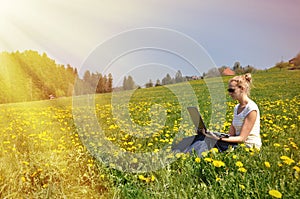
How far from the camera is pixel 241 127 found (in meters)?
4.81

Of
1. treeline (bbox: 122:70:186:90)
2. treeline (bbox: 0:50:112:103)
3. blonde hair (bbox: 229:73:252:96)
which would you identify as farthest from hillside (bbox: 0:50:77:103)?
blonde hair (bbox: 229:73:252:96)

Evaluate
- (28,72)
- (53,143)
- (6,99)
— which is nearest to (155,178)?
(53,143)

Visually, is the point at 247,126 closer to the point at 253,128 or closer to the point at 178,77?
the point at 253,128

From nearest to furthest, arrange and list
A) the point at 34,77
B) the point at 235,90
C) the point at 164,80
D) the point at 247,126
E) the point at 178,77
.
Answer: the point at 247,126, the point at 235,90, the point at 178,77, the point at 164,80, the point at 34,77

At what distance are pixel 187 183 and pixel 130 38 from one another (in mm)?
2500

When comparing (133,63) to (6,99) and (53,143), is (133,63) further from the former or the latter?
(6,99)

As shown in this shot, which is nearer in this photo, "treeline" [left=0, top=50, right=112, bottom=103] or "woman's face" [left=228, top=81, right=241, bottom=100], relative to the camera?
"woman's face" [left=228, top=81, right=241, bottom=100]

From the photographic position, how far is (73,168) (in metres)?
4.13

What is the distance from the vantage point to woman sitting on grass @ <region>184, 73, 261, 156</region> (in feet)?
15.0

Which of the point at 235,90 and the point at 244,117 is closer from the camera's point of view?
the point at 244,117

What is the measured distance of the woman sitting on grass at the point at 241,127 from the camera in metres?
4.58

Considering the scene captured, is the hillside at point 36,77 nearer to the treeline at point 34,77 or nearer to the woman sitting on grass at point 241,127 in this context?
the treeline at point 34,77

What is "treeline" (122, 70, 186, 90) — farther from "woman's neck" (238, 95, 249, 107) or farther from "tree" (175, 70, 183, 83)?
"woman's neck" (238, 95, 249, 107)

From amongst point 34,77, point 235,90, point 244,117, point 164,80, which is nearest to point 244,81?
point 235,90
